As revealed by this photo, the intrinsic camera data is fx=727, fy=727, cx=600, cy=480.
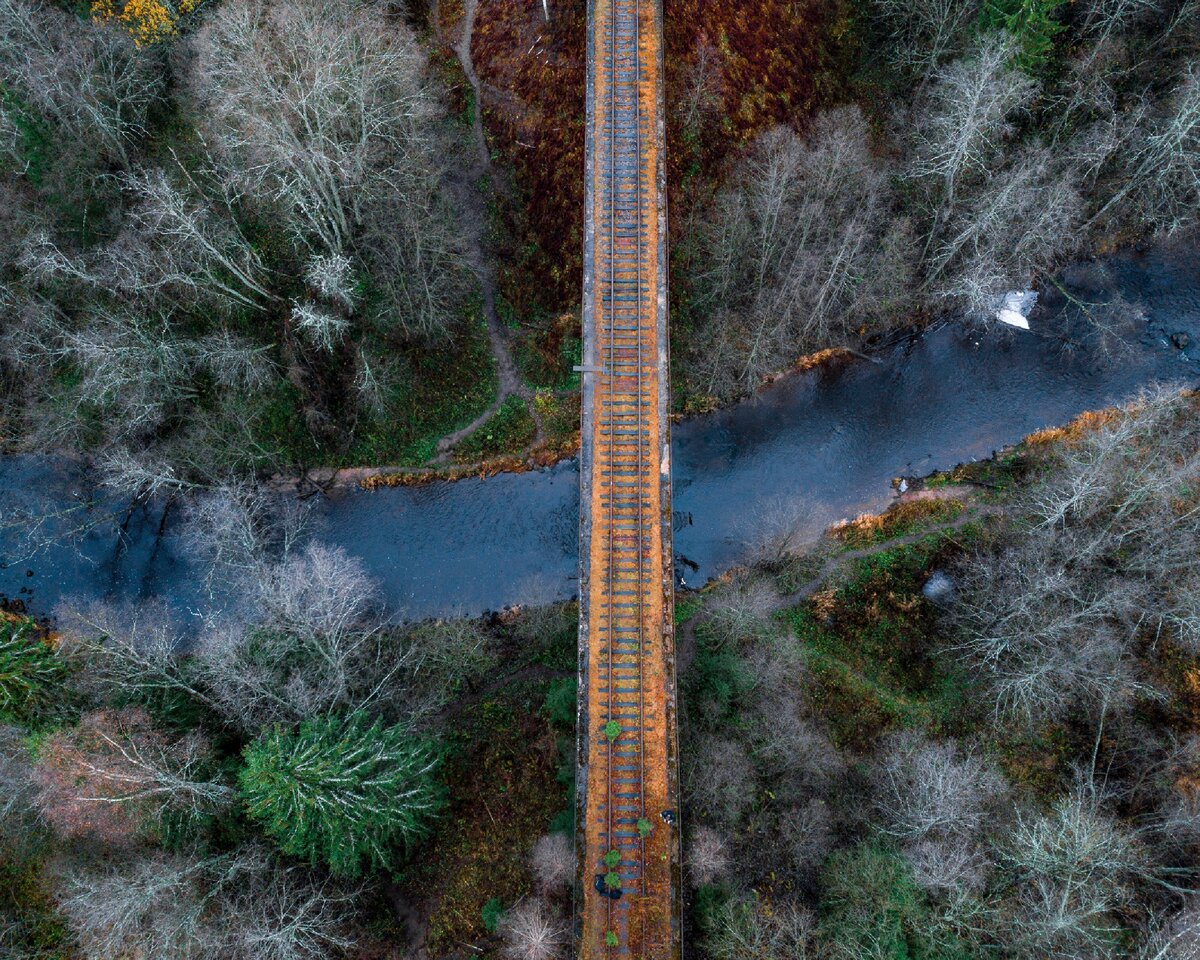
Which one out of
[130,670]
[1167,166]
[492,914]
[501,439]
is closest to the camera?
[130,670]

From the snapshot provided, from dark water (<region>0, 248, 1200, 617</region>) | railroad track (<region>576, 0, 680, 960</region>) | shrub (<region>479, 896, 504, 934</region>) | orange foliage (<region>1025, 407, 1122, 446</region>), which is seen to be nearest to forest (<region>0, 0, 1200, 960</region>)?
shrub (<region>479, 896, 504, 934</region>)

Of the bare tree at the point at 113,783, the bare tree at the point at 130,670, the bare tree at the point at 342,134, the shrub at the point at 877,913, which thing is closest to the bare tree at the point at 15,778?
the bare tree at the point at 113,783

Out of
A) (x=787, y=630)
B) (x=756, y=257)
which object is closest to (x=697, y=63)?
(x=756, y=257)

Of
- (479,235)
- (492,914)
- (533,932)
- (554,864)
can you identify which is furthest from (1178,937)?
(479,235)

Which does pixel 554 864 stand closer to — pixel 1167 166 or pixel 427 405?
pixel 427 405

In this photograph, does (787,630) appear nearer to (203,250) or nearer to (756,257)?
(756,257)
